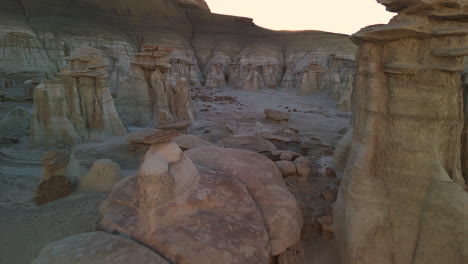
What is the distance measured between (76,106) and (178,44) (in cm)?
2099

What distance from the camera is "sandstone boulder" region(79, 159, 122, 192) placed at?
213 inches

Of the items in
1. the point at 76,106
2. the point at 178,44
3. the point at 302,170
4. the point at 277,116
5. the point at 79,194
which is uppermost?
the point at 178,44

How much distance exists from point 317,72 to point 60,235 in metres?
19.2

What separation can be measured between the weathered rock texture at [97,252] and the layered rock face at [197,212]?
17cm

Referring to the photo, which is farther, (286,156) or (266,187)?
(286,156)

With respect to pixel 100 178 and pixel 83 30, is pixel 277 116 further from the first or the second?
pixel 83 30

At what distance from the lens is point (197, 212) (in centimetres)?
348

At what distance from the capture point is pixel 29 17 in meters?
21.6

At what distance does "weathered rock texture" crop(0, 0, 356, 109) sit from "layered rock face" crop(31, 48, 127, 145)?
7.57m

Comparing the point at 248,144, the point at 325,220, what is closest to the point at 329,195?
the point at 325,220

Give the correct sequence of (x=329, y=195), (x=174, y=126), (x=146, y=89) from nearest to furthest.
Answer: (x=329, y=195), (x=174, y=126), (x=146, y=89)

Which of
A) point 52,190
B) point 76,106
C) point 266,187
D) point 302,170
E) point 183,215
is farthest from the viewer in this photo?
point 76,106

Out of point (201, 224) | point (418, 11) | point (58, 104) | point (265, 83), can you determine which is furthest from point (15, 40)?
point (418, 11)

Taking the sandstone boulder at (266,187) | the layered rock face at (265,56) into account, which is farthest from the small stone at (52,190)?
the layered rock face at (265,56)
